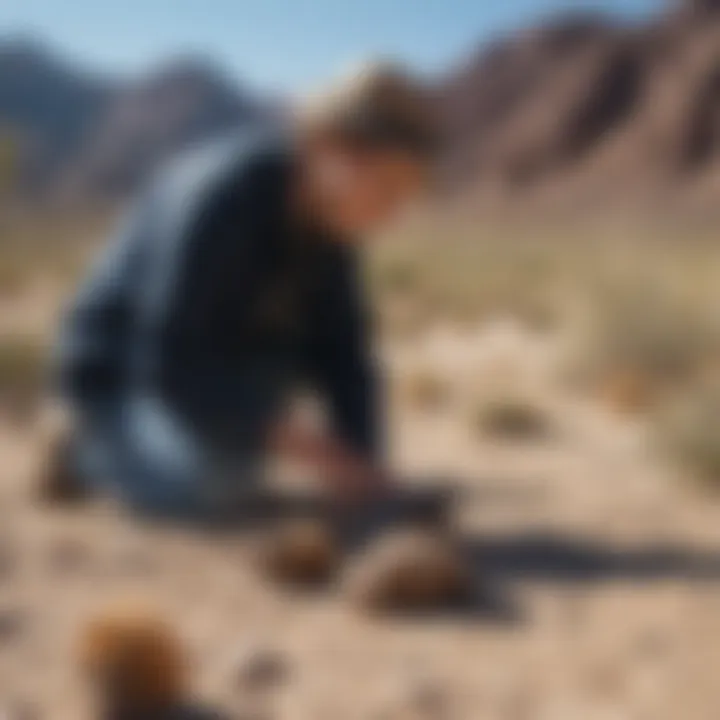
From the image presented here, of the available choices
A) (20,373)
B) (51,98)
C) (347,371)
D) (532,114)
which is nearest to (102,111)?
(51,98)

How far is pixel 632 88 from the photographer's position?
6088cm

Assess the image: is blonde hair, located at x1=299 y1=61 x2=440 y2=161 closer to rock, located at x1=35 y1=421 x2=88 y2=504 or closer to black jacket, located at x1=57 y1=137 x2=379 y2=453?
black jacket, located at x1=57 y1=137 x2=379 y2=453

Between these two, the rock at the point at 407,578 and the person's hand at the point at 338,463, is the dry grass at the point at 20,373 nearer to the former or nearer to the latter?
the person's hand at the point at 338,463

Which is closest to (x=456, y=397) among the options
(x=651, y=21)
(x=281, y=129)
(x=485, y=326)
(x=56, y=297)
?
(x=281, y=129)

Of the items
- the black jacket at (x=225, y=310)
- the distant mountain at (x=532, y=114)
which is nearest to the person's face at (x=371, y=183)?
the black jacket at (x=225, y=310)

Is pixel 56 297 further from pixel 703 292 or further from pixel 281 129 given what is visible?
pixel 281 129

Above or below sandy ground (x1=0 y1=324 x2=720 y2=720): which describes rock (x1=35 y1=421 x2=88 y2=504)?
above

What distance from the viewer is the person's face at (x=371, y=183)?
303 cm

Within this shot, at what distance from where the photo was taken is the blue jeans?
11.3ft

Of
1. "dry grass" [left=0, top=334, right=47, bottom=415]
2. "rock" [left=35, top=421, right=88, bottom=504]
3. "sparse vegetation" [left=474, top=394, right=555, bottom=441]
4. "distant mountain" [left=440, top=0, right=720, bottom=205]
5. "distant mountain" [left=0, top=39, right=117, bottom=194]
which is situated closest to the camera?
"rock" [left=35, top=421, right=88, bottom=504]

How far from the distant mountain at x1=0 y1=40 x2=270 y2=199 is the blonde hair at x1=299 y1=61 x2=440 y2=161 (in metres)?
73.0

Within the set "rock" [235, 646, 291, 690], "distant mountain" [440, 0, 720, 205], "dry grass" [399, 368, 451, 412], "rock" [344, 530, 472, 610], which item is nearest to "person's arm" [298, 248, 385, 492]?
"rock" [344, 530, 472, 610]

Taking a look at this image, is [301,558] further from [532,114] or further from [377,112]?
[532,114]

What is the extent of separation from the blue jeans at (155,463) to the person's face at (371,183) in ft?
2.34
